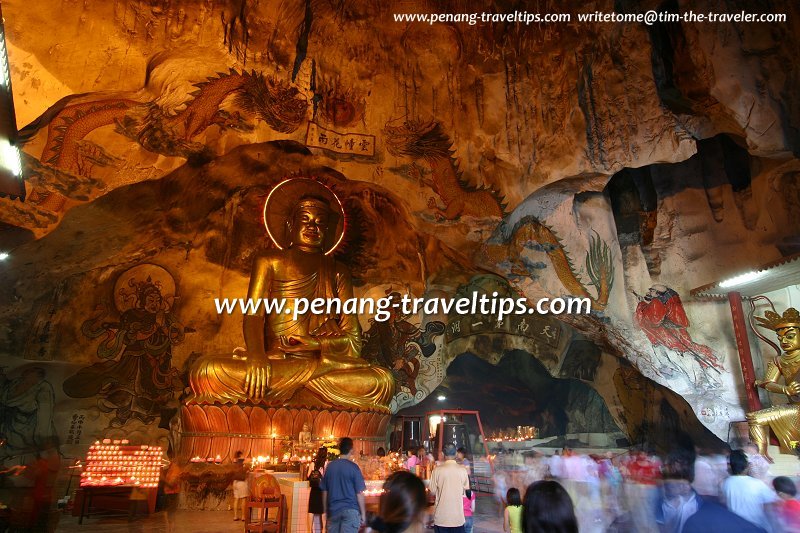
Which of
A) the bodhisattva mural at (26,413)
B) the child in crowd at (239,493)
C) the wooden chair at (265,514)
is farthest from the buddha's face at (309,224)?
the wooden chair at (265,514)

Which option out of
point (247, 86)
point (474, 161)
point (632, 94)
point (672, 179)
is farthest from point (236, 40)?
point (672, 179)

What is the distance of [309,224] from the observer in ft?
25.2

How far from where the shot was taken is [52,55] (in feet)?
16.4

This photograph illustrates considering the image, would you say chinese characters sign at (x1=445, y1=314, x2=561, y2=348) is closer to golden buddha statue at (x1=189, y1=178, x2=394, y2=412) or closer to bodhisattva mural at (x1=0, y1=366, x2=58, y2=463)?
golden buddha statue at (x1=189, y1=178, x2=394, y2=412)

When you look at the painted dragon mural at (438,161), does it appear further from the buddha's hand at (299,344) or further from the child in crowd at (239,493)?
the child in crowd at (239,493)

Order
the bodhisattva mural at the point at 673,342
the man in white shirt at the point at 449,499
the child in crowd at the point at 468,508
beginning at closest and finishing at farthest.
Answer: the man in white shirt at the point at 449,499, the child in crowd at the point at 468,508, the bodhisattva mural at the point at 673,342

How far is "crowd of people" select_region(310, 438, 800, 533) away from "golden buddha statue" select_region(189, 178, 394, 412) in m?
3.15

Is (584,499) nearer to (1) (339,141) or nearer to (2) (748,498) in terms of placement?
(2) (748,498)

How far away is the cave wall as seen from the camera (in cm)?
539

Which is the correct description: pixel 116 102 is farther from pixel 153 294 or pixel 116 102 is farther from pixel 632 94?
pixel 632 94

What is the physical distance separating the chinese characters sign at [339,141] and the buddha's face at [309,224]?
1.32 m

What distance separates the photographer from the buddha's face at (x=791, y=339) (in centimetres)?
516

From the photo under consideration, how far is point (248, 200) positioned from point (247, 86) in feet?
7.64

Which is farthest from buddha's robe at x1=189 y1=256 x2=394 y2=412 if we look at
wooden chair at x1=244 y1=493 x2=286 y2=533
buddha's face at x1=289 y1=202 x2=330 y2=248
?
wooden chair at x1=244 y1=493 x2=286 y2=533
